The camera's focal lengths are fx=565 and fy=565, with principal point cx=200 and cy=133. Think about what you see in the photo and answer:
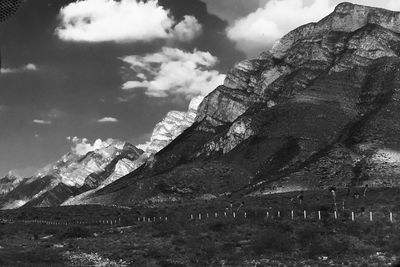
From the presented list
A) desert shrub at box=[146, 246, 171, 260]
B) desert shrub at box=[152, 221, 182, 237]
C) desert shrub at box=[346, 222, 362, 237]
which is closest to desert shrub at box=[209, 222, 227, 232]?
desert shrub at box=[152, 221, 182, 237]

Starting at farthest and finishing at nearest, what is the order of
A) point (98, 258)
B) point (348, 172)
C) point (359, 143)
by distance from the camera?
point (359, 143), point (348, 172), point (98, 258)

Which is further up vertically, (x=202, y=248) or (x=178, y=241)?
(x=178, y=241)

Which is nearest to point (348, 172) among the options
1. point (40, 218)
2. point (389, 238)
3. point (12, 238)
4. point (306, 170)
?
point (306, 170)

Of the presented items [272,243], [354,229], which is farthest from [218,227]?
[272,243]

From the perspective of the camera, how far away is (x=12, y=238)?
65.9 meters

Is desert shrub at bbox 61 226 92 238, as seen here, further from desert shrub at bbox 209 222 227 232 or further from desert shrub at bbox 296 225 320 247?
desert shrub at bbox 296 225 320 247

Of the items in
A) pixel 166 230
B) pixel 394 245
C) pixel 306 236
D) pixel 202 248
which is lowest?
pixel 202 248

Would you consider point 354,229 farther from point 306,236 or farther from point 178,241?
point 178,241

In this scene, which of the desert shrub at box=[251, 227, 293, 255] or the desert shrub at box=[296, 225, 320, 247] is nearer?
the desert shrub at box=[251, 227, 293, 255]

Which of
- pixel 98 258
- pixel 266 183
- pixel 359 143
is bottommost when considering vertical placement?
pixel 98 258

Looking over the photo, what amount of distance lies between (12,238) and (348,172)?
417ft

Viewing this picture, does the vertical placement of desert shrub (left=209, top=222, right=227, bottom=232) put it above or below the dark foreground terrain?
above

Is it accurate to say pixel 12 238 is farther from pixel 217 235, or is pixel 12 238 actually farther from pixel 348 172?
pixel 348 172

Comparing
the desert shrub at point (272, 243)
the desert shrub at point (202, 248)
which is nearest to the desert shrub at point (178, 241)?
the desert shrub at point (202, 248)
